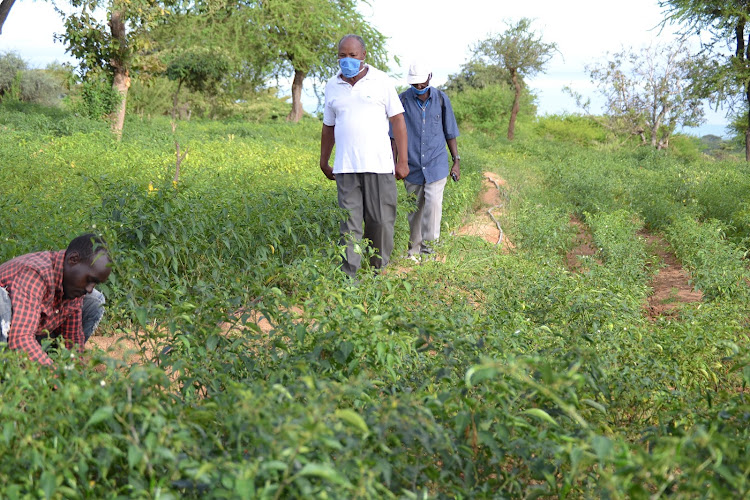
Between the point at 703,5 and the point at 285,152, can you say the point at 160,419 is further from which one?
the point at 703,5

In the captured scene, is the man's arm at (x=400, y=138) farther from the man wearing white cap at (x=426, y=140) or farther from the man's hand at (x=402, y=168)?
the man wearing white cap at (x=426, y=140)

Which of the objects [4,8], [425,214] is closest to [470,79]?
[4,8]

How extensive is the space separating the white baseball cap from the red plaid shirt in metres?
3.63

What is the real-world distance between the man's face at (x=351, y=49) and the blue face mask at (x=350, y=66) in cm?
3

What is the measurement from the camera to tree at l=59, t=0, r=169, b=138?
16.8 metres

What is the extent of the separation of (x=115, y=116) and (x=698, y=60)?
16293mm

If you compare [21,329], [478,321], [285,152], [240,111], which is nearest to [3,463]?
[21,329]

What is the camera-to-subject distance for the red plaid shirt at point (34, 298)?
10.0ft

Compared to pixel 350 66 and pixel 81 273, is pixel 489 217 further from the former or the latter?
pixel 81 273

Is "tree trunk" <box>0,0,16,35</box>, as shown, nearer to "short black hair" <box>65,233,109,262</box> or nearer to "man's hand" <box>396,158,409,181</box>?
"man's hand" <box>396,158,409,181</box>

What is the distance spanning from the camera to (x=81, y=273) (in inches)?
127

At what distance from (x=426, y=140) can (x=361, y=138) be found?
4.29 feet

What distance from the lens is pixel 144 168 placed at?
950 cm

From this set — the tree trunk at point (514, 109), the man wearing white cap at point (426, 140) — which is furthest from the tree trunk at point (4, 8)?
the tree trunk at point (514, 109)
